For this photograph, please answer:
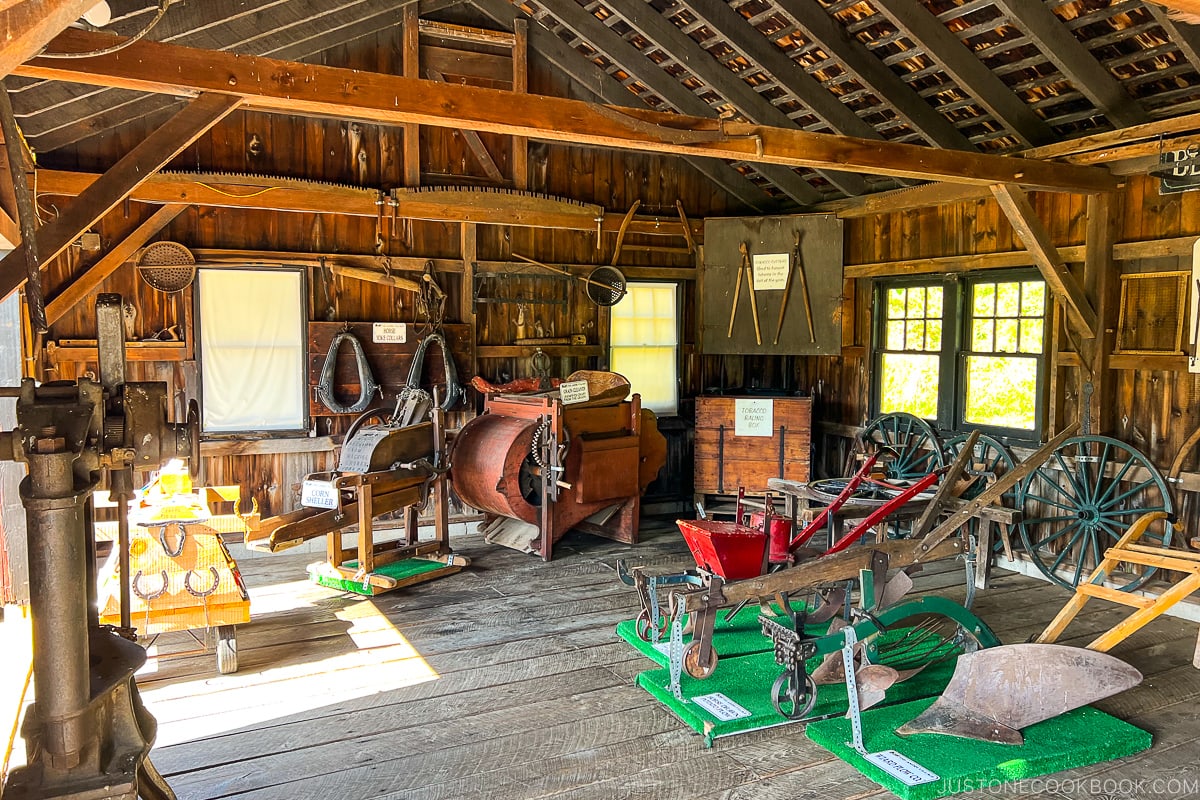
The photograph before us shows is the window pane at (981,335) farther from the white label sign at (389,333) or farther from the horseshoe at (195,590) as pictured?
the horseshoe at (195,590)

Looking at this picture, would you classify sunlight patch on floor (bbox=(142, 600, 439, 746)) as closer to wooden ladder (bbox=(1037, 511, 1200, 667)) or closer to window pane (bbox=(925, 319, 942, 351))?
wooden ladder (bbox=(1037, 511, 1200, 667))

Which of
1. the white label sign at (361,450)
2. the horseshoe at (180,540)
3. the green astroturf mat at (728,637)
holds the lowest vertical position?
the green astroturf mat at (728,637)

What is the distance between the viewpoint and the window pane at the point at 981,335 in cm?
671

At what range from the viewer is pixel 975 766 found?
3414mm


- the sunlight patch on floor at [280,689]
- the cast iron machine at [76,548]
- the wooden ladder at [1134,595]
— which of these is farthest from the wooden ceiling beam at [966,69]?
the cast iron machine at [76,548]

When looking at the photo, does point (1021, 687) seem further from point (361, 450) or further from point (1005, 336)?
point (361, 450)

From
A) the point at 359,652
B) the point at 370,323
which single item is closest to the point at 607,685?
the point at 359,652

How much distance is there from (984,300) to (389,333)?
4.76 m

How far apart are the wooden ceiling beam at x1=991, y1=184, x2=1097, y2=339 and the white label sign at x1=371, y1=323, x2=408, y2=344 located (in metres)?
4.55

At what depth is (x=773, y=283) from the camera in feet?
26.4

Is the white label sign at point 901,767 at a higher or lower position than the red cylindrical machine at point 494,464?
lower

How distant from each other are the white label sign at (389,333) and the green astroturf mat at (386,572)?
1883mm

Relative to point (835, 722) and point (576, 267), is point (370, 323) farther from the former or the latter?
point (835, 722)

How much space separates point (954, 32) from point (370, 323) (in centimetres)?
473
